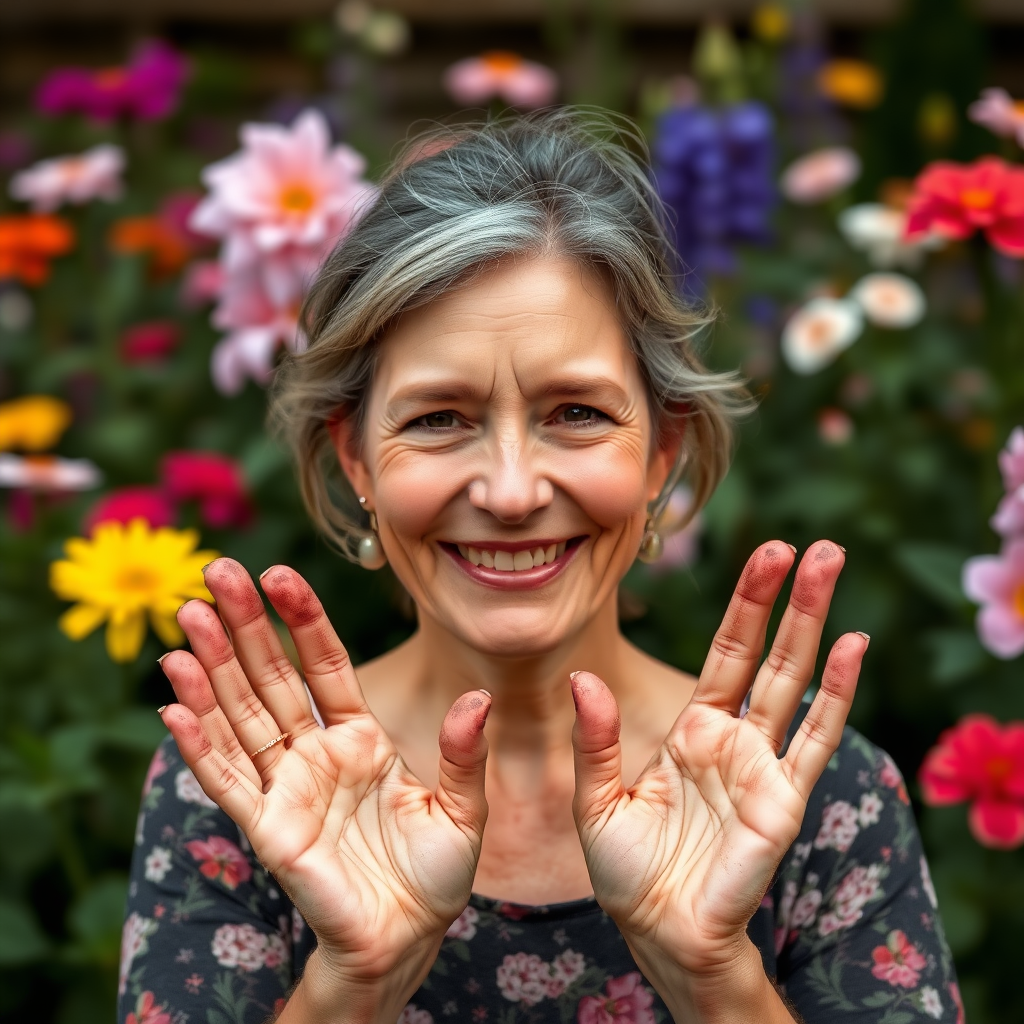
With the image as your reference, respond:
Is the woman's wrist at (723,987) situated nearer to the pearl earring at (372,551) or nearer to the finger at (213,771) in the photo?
the finger at (213,771)

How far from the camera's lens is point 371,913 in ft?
4.20

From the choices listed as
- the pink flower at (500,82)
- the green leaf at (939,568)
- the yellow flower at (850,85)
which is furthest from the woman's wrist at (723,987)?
the yellow flower at (850,85)

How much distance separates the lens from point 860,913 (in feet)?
4.96

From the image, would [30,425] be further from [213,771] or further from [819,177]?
[819,177]

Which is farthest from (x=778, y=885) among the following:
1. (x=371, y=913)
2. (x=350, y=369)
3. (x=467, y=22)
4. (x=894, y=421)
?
(x=467, y=22)

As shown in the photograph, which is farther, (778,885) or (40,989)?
(40,989)

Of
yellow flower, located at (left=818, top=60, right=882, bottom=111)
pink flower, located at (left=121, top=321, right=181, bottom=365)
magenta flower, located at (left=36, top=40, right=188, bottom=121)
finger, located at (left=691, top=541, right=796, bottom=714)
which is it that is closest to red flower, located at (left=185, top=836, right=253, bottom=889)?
finger, located at (left=691, top=541, right=796, bottom=714)

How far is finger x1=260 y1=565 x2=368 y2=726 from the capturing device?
1316mm

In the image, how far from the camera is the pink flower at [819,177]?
292cm

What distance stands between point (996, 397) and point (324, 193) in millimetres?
1233

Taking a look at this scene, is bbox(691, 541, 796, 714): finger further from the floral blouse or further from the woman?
the floral blouse

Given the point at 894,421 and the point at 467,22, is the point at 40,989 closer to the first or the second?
the point at 894,421

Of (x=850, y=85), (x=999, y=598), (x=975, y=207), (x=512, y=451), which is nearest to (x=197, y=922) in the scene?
(x=512, y=451)

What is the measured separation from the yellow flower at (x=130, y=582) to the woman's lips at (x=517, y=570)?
65 cm
